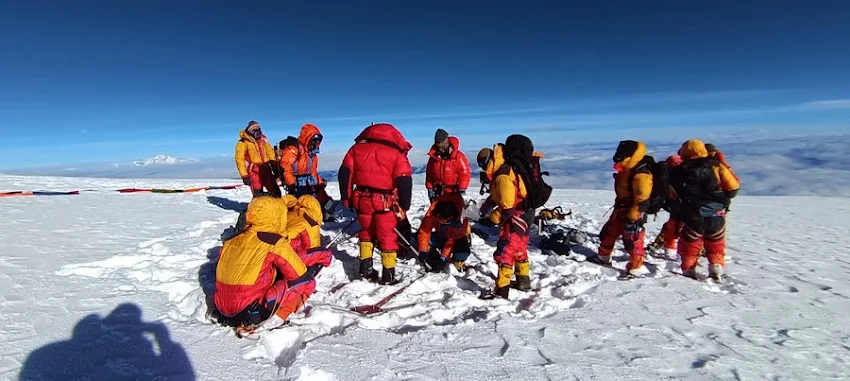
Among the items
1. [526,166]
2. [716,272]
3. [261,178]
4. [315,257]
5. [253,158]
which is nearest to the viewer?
[315,257]

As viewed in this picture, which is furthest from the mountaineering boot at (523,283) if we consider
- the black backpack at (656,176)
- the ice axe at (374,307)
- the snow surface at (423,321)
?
the black backpack at (656,176)

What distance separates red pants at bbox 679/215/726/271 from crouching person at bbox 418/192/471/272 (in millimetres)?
3205

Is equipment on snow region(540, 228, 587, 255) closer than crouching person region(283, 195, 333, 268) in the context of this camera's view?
No

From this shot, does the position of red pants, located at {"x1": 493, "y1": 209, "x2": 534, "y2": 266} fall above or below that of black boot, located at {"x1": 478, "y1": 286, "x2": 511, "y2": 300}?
above

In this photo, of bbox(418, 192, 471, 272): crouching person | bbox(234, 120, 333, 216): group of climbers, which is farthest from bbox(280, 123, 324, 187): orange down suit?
bbox(418, 192, 471, 272): crouching person

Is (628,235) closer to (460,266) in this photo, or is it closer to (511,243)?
(511,243)

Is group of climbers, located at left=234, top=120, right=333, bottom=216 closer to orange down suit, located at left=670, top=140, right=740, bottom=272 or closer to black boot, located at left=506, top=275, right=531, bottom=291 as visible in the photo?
black boot, located at left=506, top=275, right=531, bottom=291

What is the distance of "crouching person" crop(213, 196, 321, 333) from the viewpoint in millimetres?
3516

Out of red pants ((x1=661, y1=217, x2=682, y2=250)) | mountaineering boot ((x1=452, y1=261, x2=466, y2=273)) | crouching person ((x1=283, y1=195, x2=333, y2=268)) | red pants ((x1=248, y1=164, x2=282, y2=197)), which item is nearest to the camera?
crouching person ((x1=283, y1=195, x2=333, y2=268))

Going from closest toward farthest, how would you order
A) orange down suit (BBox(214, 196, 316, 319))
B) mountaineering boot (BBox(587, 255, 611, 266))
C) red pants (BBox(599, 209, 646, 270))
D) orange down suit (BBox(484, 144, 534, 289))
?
orange down suit (BBox(214, 196, 316, 319)), orange down suit (BBox(484, 144, 534, 289)), red pants (BBox(599, 209, 646, 270)), mountaineering boot (BBox(587, 255, 611, 266))

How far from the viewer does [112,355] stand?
122 inches

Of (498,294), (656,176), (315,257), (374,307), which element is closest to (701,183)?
(656,176)

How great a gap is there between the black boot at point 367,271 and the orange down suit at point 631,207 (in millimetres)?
3764

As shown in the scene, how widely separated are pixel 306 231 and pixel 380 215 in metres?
1.03
